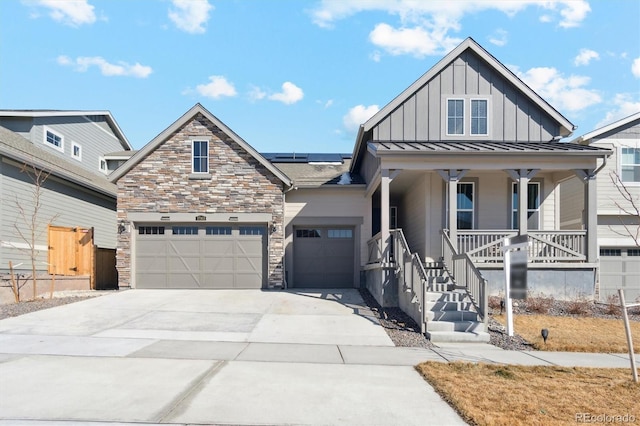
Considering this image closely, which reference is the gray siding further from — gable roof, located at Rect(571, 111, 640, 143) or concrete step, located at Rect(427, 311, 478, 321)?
gable roof, located at Rect(571, 111, 640, 143)

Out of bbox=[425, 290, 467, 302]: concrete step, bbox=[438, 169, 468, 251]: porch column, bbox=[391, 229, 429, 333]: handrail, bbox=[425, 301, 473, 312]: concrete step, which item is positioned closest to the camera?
bbox=[391, 229, 429, 333]: handrail

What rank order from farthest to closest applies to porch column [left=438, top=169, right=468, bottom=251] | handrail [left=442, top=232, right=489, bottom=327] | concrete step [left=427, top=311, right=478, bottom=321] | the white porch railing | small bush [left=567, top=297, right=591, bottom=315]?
1. the white porch railing
2. porch column [left=438, top=169, right=468, bottom=251]
3. small bush [left=567, top=297, right=591, bottom=315]
4. concrete step [left=427, top=311, right=478, bottom=321]
5. handrail [left=442, top=232, right=489, bottom=327]

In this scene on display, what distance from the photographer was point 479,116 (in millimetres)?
15586

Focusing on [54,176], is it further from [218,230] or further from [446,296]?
[446,296]

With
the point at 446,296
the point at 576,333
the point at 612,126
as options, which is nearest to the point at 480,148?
the point at 446,296

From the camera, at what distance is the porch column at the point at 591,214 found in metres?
13.6

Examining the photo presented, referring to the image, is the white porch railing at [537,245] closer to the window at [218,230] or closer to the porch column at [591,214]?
the porch column at [591,214]

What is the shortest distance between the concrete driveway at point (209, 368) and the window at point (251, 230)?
4.13 meters

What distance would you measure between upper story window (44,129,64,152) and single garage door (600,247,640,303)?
914 inches

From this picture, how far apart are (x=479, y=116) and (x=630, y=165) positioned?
707 centimetres

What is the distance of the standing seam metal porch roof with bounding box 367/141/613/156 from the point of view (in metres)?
13.2

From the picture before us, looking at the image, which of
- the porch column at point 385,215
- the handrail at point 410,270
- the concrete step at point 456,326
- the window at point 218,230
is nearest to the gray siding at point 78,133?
the window at point 218,230

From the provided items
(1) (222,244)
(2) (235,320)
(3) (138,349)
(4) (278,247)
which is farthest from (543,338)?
(1) (222,244)

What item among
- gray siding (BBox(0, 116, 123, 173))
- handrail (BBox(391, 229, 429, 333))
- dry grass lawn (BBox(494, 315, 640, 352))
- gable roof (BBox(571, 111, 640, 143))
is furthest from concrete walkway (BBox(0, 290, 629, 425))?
gable roof (BBox(571, 111, 640, 143))
